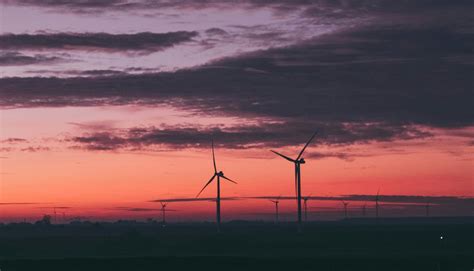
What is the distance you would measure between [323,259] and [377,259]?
8788mm

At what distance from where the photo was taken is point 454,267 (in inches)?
4218

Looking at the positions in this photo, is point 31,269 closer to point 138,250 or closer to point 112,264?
point 112,264

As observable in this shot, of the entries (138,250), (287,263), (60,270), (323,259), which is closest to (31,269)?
(60,270)

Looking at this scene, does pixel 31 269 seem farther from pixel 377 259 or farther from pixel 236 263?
pixel 377 259

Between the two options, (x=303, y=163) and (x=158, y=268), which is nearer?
(x=158, y=268)

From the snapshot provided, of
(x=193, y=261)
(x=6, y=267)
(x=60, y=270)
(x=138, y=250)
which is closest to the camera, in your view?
(x=60, y=270)

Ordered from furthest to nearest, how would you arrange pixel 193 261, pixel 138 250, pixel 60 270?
pixel 138 250 → pixel 193 261 → pixel 60 270

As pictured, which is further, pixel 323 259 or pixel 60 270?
pixel 323 259

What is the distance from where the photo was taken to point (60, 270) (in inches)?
4131

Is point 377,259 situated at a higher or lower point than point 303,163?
lower

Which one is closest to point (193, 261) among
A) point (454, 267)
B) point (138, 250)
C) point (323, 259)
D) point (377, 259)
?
point (323, 259)

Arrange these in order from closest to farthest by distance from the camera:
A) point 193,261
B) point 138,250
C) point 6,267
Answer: point 6,267, point 193,261, point 138,250

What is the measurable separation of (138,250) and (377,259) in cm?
6581

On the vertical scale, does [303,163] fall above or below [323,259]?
above
